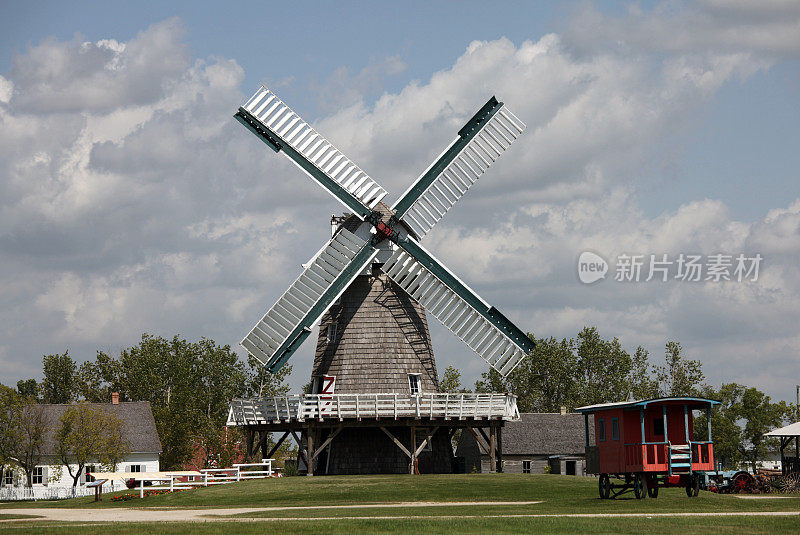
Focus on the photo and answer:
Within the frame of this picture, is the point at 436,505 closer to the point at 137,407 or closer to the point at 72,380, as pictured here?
the point at 137,407

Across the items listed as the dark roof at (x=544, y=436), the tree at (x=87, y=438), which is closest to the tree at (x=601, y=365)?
the dark roof at (x=544, y=436)

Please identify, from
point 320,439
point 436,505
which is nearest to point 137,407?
point 320,439

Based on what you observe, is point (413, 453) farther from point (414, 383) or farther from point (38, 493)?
point (38, 493)

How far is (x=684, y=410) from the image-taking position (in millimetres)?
30656

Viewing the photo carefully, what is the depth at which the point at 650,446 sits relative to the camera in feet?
→ 96.9

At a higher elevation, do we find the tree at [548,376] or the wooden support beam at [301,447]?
the tree at [548,376]

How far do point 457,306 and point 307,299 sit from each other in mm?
5958

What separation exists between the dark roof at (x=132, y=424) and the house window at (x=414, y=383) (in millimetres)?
26906

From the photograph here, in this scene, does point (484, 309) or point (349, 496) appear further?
point (484, 309)

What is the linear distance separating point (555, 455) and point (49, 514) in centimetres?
3954

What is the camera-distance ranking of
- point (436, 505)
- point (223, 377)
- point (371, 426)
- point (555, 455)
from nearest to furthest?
point (436, 505) → point (371, 426) → point (555, 455) → point (223, 377)

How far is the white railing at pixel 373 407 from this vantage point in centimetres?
3953

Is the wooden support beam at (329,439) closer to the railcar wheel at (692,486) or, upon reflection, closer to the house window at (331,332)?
the house window at (331,332)

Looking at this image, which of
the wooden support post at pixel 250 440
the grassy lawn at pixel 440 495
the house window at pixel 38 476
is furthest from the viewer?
the house window at pixel 38 476
